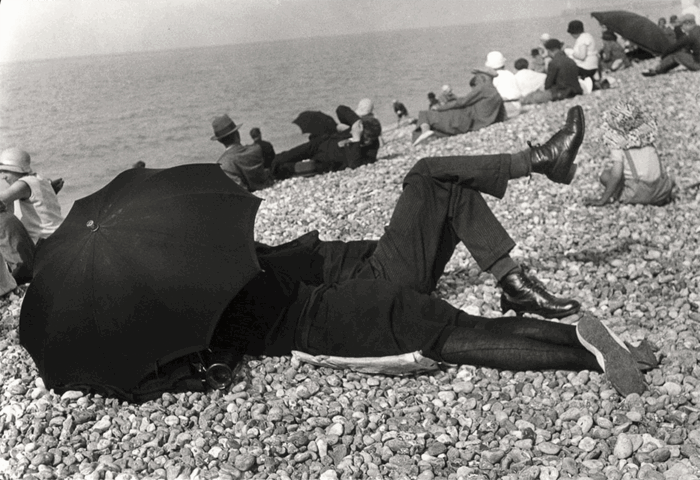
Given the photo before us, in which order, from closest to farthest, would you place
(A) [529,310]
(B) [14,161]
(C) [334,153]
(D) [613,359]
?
(D) [613,359]
(A) [529,310]
(B) [14,161]
(C) [334,153]

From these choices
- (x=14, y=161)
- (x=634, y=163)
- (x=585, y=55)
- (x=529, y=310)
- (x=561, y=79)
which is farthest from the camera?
(x=585, y=55)

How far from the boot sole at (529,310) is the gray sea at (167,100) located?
14111mm

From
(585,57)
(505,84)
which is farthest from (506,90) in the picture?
(585,57)

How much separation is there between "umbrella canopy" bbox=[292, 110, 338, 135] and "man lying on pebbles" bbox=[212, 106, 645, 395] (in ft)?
26.1

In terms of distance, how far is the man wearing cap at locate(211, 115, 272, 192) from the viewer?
11038 mm

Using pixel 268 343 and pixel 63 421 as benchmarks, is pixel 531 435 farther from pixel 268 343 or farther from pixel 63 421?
pixel 63 421

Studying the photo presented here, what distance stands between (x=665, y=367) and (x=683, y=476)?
99cm

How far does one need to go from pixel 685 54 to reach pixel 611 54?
12.8 ft

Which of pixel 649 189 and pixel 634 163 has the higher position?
pixel 634 163

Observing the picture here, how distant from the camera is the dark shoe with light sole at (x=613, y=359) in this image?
12.2 feet

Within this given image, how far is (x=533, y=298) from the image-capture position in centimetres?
446

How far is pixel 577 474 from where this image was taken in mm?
3277

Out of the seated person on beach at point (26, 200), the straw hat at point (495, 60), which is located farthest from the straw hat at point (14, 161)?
the straw hat at point (495, 60)

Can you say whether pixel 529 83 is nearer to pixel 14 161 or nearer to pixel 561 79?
pixel 561 79
